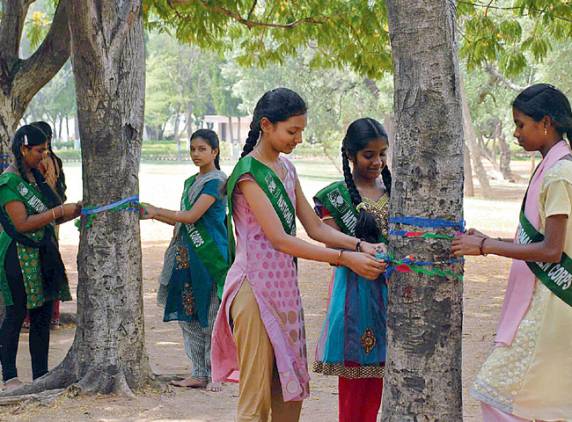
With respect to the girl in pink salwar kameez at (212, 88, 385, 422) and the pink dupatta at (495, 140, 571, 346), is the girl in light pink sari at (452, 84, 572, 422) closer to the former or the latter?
the pink dupatta at (495, 140, 571, 346)

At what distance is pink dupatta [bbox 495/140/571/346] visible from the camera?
11.9 feet

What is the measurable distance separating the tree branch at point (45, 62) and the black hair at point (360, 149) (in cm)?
444

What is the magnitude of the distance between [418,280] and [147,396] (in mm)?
3246

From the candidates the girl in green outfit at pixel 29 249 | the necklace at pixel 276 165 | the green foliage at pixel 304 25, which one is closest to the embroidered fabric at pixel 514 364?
the necklace at pixel 276 165

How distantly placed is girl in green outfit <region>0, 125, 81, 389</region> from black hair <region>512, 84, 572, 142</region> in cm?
355

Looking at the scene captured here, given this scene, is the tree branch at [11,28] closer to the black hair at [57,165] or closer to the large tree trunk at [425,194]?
the black hair at [57,165]

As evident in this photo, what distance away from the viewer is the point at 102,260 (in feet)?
20.2

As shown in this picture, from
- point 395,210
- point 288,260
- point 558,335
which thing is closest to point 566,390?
point 558,335

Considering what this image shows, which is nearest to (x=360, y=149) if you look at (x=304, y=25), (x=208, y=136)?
(x=208, y=136)

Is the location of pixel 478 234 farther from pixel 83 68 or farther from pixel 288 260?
pixel 83 68

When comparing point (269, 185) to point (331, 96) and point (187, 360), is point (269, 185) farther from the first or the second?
point (331, 96)

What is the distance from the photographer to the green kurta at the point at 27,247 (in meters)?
6.16

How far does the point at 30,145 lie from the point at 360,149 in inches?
111

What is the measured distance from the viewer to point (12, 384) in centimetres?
636
